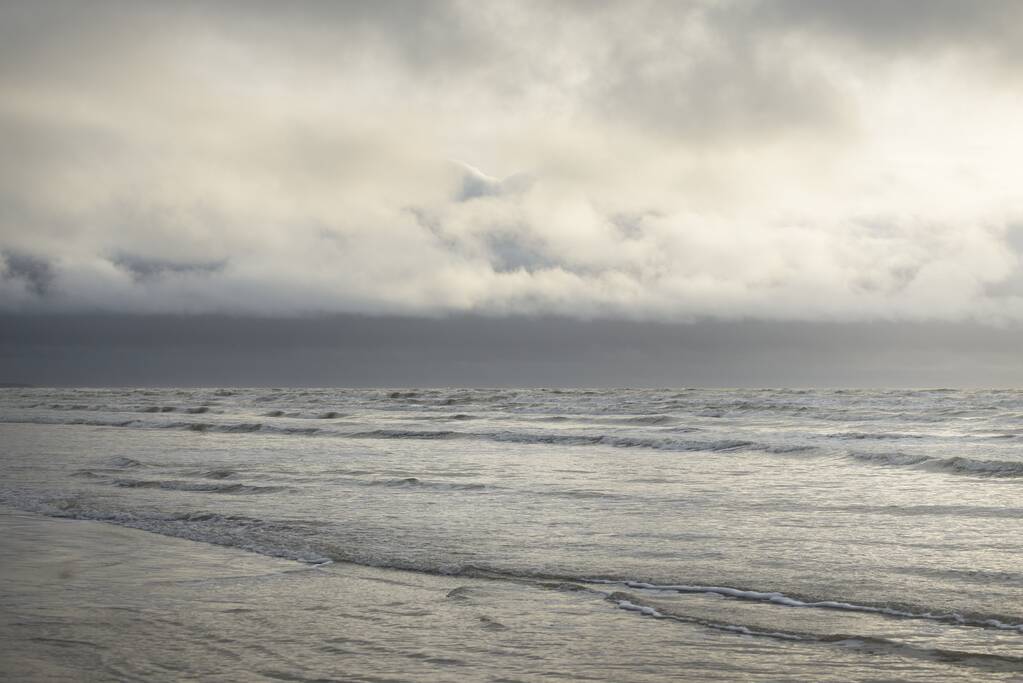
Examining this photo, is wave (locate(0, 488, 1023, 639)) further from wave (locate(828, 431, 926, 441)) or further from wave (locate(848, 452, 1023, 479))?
wave (locate(828, 431, 926, 441))

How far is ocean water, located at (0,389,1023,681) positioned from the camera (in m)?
5.91

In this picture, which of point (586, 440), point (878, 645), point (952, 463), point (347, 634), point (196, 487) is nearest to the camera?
point (878, 645)

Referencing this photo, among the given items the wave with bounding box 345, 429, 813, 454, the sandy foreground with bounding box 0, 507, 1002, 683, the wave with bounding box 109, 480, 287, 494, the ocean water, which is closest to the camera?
the sandy foreground with bounding box 0, 507, 1002, 683

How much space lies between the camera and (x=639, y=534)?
1057 centimetres

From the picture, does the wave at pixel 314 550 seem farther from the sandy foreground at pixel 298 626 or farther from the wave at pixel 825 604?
the sandy foreground at pixel 298 626

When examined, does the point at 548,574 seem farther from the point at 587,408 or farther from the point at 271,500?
the point at 587,408

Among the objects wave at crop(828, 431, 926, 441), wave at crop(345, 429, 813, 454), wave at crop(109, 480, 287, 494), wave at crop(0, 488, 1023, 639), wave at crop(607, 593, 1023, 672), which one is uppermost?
wave at crop(607, 593, 1023, 672)

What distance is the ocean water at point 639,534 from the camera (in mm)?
5906

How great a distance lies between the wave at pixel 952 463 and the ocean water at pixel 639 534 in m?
0.09

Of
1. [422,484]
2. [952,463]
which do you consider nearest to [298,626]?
[422,484]

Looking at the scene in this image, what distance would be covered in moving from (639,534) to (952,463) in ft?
38.9

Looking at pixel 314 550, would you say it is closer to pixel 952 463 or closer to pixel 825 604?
pixel 825 604

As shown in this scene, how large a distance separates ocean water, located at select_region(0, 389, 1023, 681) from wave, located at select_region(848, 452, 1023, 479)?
0.09 metres

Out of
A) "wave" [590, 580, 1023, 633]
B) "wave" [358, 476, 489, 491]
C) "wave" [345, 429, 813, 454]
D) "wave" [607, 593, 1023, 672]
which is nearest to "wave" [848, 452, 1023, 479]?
"wave" [345, 429, 813, 454]
